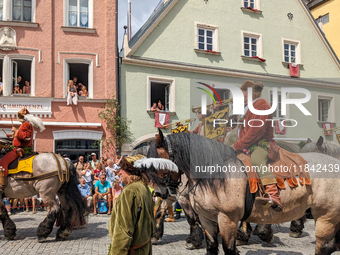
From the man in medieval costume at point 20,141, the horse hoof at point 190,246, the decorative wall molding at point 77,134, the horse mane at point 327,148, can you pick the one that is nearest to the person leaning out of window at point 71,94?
the decorative wall molding at point 77,134

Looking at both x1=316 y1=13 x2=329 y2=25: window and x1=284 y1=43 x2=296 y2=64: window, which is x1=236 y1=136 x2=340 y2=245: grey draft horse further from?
Answer: x1=316 y1=13 x2=329 y2=25: window

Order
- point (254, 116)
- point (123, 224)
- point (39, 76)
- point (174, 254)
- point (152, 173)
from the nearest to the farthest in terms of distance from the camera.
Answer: point (123, 224) → point (152, 173) → point (254, 116) → point (174, 254) → point (39, 76)

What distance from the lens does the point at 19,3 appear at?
13.7 m

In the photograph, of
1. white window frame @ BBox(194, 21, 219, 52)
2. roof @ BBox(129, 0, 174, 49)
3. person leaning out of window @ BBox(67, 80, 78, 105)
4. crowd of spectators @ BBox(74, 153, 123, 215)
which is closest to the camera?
crowd of spectators @ BBox(74, 153, 123, 215)

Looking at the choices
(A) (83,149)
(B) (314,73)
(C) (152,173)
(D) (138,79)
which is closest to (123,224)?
(C) (152,173)

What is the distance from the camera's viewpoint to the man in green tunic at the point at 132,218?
115 inches

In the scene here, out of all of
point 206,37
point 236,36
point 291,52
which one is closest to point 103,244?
point 206,37

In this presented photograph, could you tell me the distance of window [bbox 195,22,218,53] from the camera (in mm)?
15938

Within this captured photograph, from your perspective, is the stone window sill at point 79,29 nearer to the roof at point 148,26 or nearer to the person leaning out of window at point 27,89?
the roof at point 148,26

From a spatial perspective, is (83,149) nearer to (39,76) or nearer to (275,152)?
(39,76)

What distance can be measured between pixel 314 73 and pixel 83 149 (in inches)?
520

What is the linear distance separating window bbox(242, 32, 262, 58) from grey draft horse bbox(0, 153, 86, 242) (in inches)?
502

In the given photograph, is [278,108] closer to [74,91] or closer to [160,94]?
[74,91]

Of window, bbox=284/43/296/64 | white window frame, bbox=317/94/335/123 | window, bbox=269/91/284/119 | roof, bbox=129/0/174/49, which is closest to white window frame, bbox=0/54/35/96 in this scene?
roof, bbox=129/0/174/49
